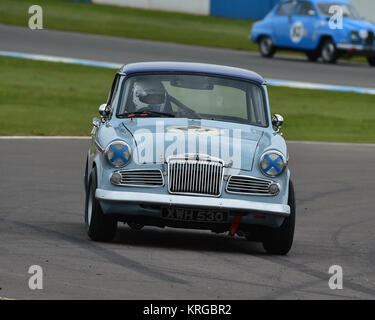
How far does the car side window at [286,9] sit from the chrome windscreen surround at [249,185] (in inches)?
935

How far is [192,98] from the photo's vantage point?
1059 centimetres

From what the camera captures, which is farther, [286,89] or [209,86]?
[286,89]

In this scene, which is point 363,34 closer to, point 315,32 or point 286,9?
point 315,32

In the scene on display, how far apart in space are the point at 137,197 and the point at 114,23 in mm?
29254

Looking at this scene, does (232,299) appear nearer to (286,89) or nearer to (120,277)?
(120,277)

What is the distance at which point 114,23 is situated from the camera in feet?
125

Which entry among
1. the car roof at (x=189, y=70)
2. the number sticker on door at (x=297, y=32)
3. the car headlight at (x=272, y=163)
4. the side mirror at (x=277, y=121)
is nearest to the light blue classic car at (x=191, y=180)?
the car headlight at (x=272, y=163)

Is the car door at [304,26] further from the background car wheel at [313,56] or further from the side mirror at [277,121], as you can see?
the side mirror at [277,121]

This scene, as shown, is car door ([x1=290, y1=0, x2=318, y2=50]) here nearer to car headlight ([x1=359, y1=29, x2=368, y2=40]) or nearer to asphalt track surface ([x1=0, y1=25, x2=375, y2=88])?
asphalt track surface ([x1=0, y1=25, x2=375, y2=88])

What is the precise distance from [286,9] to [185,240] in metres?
23.3

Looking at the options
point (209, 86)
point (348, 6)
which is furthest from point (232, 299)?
point (348, 6)

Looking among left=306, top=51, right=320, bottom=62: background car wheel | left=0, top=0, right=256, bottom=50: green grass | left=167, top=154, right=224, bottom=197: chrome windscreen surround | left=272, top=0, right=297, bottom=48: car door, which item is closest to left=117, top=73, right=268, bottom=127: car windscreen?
left=167, top=154, right=224, bottom=197: chrome windscreen surround

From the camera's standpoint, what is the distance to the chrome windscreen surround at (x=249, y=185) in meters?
9.42

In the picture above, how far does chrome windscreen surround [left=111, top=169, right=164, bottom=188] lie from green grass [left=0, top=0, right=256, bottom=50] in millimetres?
25489
